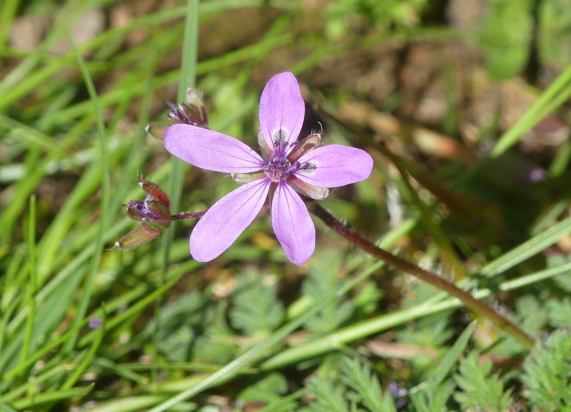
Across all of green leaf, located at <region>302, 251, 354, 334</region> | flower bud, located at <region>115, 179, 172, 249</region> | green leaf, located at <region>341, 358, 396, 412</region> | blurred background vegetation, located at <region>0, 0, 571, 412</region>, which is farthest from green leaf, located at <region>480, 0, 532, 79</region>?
flower bud, located at <region>115, 179, 172, 249</region>

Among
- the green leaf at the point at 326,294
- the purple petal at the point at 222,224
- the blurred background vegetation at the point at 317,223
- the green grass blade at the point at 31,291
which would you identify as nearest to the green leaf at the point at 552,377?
the blurred background vegetation at the point at 317,223

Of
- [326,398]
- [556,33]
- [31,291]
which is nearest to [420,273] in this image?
[326,398]

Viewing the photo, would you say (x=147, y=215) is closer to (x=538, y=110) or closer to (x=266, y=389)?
(x=266, y=389)

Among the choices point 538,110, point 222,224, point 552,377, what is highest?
point 538,110

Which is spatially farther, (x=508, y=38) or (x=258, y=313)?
(x=508, y=38)

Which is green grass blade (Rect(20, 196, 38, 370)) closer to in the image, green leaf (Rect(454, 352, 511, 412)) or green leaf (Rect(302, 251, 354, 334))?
green leaf (Rect(302, 251, 354, 334))

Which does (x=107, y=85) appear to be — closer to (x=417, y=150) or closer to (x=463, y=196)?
(x=417, y=150)
